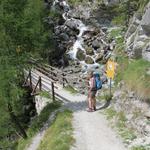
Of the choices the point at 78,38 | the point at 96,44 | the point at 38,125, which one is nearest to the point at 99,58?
the point at 96,44

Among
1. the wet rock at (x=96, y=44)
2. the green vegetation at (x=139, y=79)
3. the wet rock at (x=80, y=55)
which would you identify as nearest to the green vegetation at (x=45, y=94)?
the green vegetation at (x=139, y=79)

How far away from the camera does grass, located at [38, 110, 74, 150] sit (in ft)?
64.5

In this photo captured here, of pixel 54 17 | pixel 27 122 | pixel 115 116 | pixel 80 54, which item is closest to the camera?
pixel 115 116

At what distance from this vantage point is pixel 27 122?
3569 centimetres

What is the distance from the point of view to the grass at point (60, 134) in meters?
19.7

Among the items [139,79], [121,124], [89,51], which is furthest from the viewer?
[89,51]

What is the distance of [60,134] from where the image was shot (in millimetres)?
21062

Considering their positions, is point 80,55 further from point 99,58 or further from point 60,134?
point 60,134

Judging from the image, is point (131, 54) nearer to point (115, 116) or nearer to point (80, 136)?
point (115, 116)

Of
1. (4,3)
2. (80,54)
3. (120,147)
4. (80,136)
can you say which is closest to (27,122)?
(80,54)

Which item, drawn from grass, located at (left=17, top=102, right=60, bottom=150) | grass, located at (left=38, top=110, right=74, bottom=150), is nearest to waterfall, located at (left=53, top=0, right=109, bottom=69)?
grass, located at (left=17, top=102, right=60, bottom=150)

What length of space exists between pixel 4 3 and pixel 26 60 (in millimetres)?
3426

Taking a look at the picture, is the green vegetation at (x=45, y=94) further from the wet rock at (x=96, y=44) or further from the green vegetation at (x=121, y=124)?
the wet rock at (x=96, y=44)

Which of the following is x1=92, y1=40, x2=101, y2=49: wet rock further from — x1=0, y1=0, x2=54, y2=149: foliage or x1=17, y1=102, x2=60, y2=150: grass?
x1=0, y1=0, x2=54, y2=149: foliage
